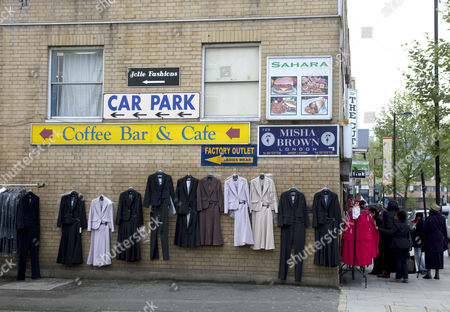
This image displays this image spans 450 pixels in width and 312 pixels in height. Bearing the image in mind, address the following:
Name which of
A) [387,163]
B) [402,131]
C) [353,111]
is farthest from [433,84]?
[402,131]

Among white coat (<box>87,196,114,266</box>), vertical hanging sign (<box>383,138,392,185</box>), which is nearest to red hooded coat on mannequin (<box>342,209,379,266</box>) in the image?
white coat (<box>87,196,114,266</box>)

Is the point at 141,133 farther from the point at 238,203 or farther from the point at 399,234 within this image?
the point at 399,234

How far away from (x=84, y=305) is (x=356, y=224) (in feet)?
19.0

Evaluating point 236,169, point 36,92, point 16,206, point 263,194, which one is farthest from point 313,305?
point 36,92

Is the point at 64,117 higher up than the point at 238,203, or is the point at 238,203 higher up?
the point at 64,117

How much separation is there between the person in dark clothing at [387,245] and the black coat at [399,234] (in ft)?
0.68

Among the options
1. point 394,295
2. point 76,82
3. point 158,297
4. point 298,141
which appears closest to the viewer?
point 158,297

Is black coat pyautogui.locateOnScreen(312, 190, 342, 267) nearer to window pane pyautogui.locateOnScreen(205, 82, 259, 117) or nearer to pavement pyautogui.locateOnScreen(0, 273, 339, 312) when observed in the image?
pavement pyautogui.locateOnScreen(0, 273, 339, 312)

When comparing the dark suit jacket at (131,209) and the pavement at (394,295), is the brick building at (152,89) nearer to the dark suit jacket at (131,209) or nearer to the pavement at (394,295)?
the dark suit jacket at (131,209)

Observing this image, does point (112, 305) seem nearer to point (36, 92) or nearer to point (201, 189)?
point (201, 189)

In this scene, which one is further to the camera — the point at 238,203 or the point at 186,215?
the point at 186,215

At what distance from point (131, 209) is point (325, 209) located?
157 inches

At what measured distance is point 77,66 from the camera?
1230 cm

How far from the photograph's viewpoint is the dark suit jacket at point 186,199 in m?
11.3
